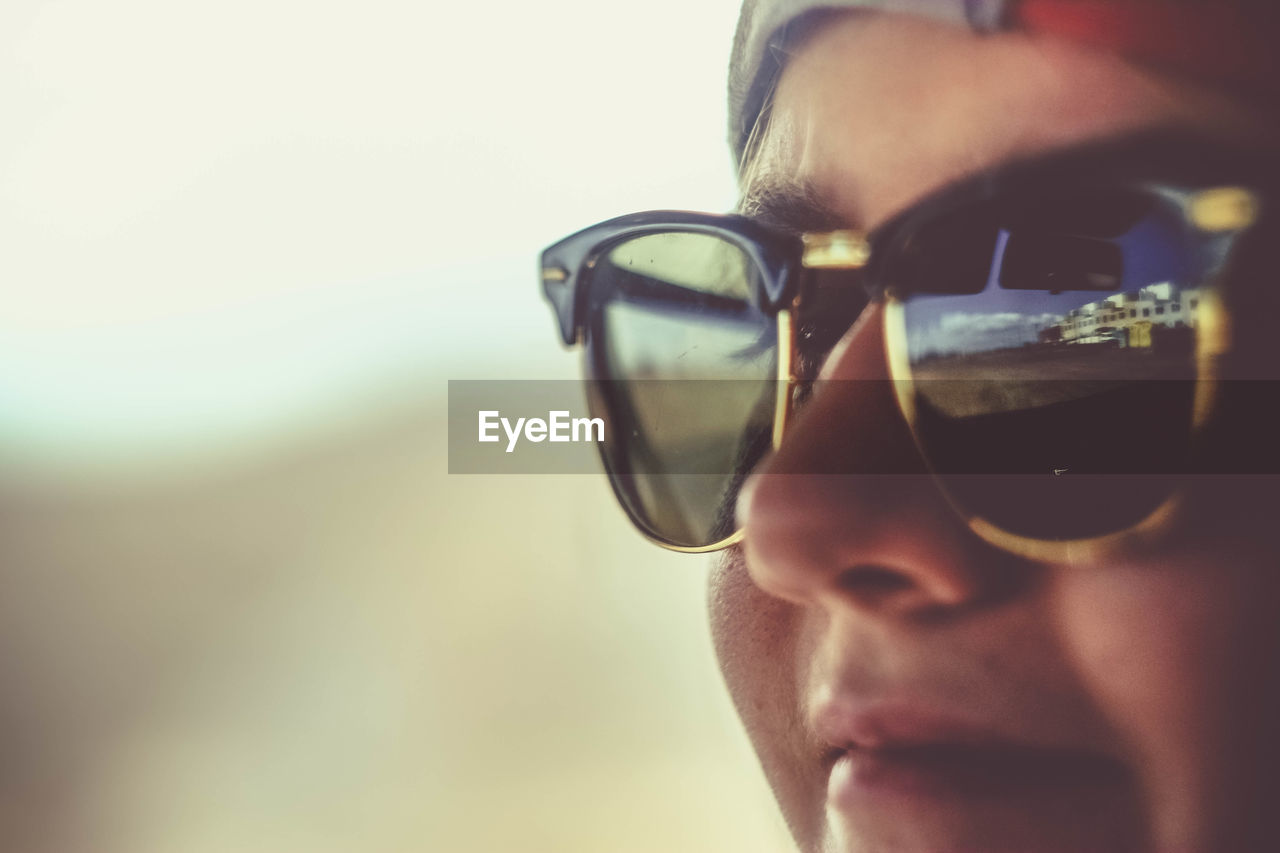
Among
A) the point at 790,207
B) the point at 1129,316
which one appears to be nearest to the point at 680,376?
the point at 790,207

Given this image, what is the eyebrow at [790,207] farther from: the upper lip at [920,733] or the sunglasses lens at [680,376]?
the upper lip at [920,733]

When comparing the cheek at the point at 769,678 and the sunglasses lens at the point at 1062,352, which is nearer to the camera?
the sunglasses lens at the point at 1062,352

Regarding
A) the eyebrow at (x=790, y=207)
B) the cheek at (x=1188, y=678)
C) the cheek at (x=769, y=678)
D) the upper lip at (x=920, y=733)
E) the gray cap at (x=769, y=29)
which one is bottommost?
the cheek at (x=769, y=678)

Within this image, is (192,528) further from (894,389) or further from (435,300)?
(894,389)

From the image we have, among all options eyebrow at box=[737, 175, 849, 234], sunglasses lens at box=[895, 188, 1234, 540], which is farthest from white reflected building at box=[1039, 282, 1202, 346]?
eyebrow at box=[737, 175, 849, 234]

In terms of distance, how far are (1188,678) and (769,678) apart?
187 mm

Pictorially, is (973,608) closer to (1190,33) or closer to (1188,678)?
(1188,678)

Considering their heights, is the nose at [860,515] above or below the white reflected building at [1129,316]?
below

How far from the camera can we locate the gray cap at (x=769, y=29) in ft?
1.00

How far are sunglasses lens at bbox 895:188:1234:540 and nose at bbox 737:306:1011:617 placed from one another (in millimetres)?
20

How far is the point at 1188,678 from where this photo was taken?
0.27 m

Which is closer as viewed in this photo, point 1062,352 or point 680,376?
point 1062,352

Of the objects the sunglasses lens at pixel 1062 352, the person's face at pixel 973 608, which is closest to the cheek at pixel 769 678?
the person's face at pixel 973 608

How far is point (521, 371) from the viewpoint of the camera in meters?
0.55
